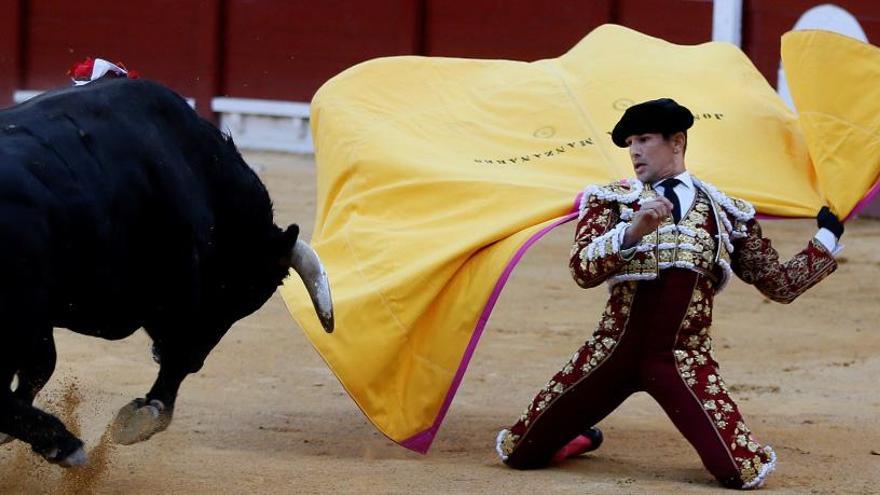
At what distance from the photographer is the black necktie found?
11.7ft

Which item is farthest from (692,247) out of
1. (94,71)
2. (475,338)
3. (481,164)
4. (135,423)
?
(94,71)

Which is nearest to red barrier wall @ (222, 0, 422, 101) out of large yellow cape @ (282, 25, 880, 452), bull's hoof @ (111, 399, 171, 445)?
large yellow cape @ (282, 25, 880, 452)

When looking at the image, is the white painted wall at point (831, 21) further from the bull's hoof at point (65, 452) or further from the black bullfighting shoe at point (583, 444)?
the bull's hoof at point (65, 452)

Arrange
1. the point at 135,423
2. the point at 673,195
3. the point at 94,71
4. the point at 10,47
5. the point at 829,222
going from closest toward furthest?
the point at 135,423 → the point at 673,195 → the point at 829,222 → the point at 94,71 → the point at 10,47

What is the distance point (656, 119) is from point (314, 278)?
919mm

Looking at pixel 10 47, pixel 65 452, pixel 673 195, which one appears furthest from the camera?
pixel 10 47

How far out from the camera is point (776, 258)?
371cm

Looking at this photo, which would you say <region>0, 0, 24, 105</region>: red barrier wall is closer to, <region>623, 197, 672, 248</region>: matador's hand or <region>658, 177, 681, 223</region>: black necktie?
<region>658, 177, 681, 223</region>: black necktie

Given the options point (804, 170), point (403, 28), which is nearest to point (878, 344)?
point (804, 170)

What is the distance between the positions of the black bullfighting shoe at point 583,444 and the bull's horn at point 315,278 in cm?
62

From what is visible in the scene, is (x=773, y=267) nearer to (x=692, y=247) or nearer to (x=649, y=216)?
(x=692, y=247)

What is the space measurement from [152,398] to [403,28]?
651cm

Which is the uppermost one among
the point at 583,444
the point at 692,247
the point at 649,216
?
the point at 649,216

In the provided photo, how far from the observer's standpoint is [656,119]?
3.49 meters
